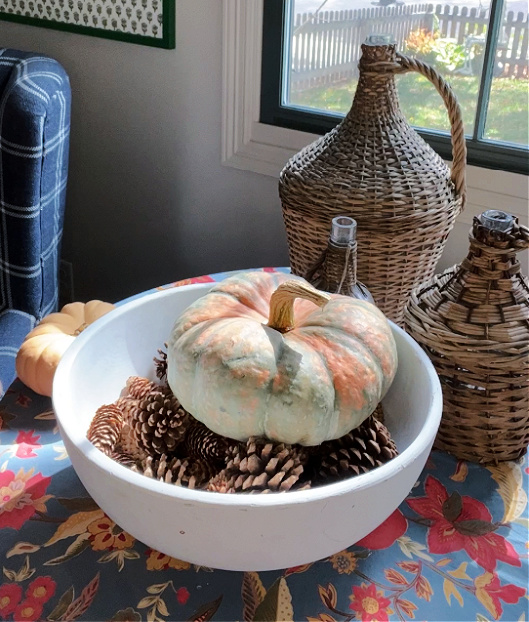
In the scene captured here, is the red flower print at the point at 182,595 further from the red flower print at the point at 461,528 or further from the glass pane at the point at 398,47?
the glass pane at the point at 398,47

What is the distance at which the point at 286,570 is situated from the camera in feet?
1.88

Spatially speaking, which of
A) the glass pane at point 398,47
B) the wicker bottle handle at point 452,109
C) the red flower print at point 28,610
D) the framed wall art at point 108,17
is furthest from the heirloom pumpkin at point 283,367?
the framed wall art at point 108,17

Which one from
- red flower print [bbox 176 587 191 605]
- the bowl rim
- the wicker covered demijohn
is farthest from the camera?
the wicker covered demijohn

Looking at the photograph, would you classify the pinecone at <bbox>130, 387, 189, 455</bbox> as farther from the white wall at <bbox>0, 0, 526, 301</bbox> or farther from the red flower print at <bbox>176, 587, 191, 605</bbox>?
the white wall at <bbox>0, 0, 526, 301</bbox>

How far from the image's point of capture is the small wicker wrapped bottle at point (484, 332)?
625mm

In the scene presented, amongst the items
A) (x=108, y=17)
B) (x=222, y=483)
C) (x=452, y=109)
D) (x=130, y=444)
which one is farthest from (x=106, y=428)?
(x=108, y=17)

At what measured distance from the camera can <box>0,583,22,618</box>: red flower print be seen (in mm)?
534

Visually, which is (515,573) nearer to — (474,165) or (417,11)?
(474,165)

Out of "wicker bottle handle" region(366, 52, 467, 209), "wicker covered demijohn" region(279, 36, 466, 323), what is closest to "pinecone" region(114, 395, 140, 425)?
"wicker covered demijohn" region(279, 36, 466, 323)

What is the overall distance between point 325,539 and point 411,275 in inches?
17.6

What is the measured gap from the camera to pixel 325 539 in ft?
1.58

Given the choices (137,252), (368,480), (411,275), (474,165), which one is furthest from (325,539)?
(137,252)

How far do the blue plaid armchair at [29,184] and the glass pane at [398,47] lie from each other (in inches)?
16.7

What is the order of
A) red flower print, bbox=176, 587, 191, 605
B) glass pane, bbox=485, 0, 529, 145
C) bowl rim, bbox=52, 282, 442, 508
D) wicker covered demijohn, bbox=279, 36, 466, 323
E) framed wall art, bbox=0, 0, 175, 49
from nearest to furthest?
bowl rim, bbox=52, 282, 442, 508 < red flower print, bbox=176, 587, 191, 605 < wicker covered demijohn, bbox=279, 36, 466, 323 < glass pane, bbox=485, 0, 529, 145 < framed wall art, bbox=0, 0, 175, 49
